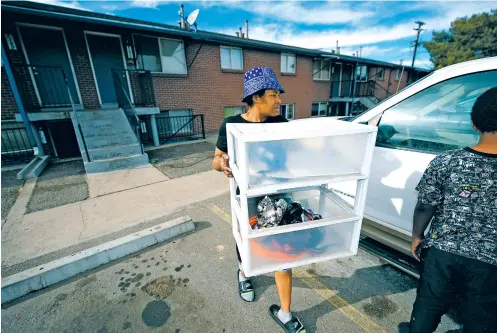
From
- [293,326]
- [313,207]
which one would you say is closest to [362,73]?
[313,207]

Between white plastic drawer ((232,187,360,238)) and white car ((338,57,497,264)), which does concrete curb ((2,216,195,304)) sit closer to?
white plastic drawer ((232,187,360,238))

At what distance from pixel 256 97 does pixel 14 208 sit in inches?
205

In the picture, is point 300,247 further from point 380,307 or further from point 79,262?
point 79,262

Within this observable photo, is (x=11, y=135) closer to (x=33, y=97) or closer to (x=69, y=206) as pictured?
(x=33, y=97)

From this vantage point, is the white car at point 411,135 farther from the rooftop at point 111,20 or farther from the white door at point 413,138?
the rooftop at point 111,20

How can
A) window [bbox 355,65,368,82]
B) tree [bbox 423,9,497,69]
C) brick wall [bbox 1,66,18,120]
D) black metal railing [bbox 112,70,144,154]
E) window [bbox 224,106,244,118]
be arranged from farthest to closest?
tree [bbox 423,9,497,69], window [bbox 355,65,368,82], window [bbox 224,106,244,118], black metal railing [bbox 112,70,144,154], brick wall [bbox 1,66,18,120]

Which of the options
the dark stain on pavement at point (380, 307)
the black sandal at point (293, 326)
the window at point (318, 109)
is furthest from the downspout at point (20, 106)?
the window at point (318, 109)

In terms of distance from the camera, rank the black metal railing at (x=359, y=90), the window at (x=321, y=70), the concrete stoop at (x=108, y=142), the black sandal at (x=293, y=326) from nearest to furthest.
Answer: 1. the black sandal at (x=293, y=326)
2. the concrete stoop at (x=108, y=142)
3. the window at (x=321, y=70)
4. the black metal railing at (x=359, y=90)

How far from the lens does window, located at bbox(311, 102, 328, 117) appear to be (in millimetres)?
16439

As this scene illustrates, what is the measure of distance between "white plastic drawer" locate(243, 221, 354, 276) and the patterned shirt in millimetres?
475

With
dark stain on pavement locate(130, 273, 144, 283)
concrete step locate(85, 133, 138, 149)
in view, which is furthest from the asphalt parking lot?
concrete step locate(85, 133, 138, 149)

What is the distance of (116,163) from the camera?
6.11 meters

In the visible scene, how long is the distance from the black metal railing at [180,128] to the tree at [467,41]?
103 feet

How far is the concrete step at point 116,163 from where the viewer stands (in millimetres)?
5807
